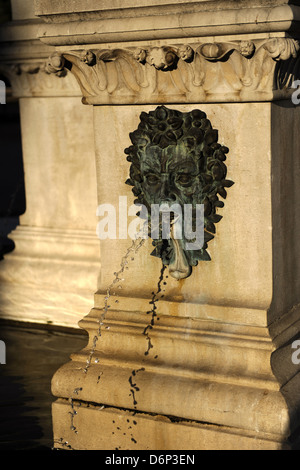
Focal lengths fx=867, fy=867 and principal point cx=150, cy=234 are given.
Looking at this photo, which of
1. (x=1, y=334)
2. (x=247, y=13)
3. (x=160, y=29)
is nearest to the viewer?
(x=247, y=13)

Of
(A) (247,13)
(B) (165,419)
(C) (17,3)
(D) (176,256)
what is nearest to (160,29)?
(A) (247,13)

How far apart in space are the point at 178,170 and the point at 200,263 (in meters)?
0.56

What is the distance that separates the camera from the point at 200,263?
507 centimetres

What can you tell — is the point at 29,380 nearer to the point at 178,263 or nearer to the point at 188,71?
the point at 178,263

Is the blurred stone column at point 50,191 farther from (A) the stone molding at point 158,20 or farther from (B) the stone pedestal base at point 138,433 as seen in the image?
(A) the stone molding at point 158,20

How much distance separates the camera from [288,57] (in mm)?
4441

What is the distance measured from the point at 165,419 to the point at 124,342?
55 cm

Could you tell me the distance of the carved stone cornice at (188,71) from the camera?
457 cm

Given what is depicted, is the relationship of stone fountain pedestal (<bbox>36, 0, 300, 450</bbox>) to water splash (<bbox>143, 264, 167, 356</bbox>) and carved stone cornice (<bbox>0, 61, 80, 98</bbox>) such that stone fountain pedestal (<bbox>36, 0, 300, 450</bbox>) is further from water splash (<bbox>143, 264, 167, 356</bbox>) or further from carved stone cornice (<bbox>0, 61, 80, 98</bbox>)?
carved stone cornice (<bbox>0, 61, 80, 98</bbox>)

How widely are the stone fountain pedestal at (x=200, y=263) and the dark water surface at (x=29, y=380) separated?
0.99ft

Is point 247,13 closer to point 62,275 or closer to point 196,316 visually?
point 196,316

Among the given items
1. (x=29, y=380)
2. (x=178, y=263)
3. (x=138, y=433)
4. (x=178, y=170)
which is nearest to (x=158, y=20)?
(x=178, y=170)

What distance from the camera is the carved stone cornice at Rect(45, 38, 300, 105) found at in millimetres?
4570
